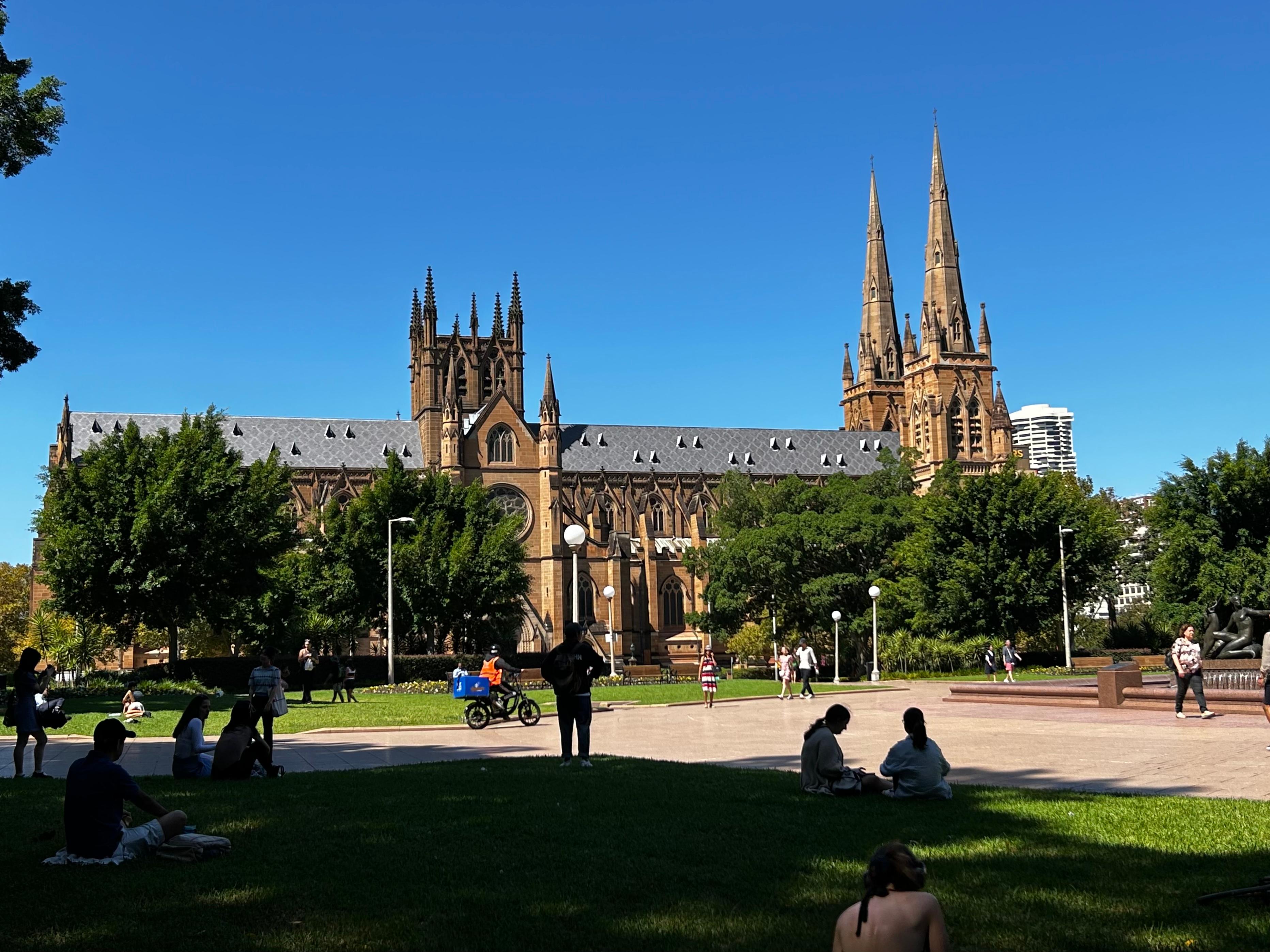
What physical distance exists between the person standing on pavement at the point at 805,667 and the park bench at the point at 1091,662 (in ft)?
70.2

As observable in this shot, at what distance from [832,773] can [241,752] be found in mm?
7280

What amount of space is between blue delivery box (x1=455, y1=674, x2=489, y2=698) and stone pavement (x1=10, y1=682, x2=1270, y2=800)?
2.46 ft

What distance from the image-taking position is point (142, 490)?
48.1 meters

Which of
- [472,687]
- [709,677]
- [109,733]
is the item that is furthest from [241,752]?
[709,677]

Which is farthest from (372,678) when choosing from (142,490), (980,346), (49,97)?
(980,346)

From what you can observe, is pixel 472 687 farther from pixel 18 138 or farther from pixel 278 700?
pixel 18 138

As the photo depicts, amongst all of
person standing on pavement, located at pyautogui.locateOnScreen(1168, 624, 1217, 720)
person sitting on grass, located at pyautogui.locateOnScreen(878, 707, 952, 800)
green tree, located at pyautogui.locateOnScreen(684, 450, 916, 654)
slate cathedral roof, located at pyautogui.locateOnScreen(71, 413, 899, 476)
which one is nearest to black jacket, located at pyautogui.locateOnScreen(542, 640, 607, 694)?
person sitting on grass, located at pyautogui.locateOnScreen(878, 707, 952, 800)

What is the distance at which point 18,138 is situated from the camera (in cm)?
2020

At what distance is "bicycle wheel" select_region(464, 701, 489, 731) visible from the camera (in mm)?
24969

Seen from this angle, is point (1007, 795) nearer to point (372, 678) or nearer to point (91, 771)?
point (91, 771)

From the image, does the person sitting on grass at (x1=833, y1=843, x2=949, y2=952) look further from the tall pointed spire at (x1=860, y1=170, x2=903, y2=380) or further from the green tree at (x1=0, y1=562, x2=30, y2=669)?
the tall pointed spire at (x1=860, y1=170, x2=903, y2=380)

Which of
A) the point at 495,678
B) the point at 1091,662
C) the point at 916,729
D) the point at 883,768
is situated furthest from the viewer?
the point at 1091,662

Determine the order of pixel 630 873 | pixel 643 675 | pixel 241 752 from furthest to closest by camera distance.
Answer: pixel 643 675, pixel 241 752, pixel 630 873

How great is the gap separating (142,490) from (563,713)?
36.9m
